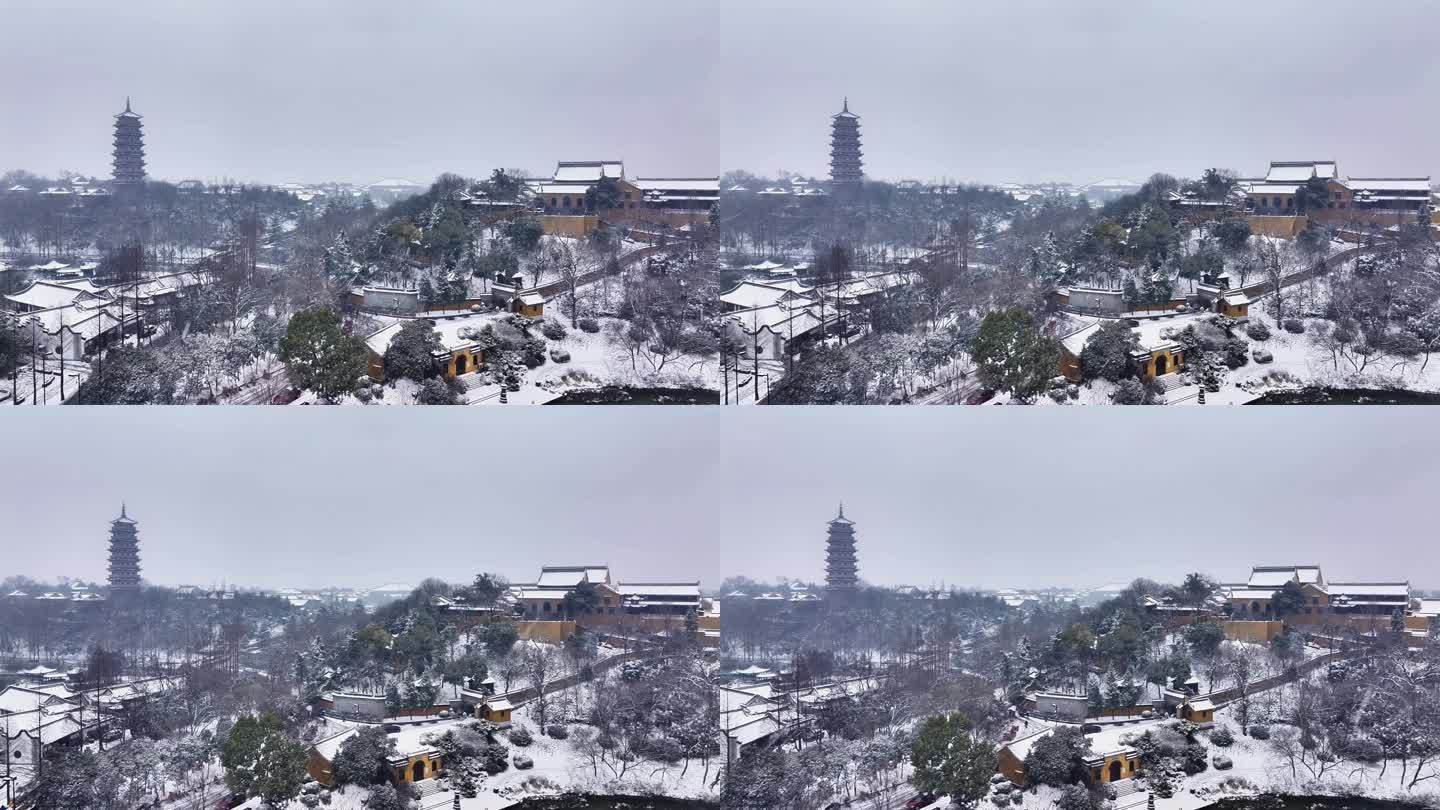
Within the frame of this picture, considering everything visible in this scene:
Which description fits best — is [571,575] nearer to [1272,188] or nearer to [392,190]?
[392,190]

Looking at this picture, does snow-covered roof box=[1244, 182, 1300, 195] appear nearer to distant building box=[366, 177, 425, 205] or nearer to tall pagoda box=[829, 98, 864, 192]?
tall pagoda box=[829, 98, 864, 192]

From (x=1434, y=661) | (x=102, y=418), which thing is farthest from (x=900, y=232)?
(x=102, y=418)

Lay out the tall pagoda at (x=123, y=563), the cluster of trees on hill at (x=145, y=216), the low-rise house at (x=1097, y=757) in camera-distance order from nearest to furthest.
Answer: the low-rise house at (x=1097, y=757), the cluster of trees on hill at (x=145, y=216), the tall pagoda at (x=123, y=563)

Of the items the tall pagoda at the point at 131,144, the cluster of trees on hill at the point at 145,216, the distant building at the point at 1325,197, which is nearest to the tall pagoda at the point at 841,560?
the distant building at the point at 1325,197

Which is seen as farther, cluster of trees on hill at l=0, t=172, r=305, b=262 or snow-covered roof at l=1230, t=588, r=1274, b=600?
snow-covered roof at l=1230, t=588, r=1274, b=600

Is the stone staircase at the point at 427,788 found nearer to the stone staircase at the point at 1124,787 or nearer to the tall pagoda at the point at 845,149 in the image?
the stone staircase at the point at 1124,787

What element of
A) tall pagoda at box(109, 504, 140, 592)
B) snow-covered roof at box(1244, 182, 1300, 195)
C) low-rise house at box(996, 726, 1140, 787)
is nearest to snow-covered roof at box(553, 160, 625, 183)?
tall pagoda at box(109, 504, 140, 592)

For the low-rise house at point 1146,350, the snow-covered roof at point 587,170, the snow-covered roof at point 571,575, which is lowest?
the snow-covered roof at point 571,575
